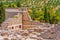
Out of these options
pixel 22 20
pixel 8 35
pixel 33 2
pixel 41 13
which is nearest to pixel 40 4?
pixel 33 2

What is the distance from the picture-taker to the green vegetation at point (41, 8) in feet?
40.7

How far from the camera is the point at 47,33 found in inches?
191

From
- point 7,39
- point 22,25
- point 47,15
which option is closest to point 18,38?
point 7,39

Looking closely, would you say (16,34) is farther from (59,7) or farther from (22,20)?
(59,7)

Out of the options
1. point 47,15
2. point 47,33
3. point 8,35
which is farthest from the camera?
point 47,15

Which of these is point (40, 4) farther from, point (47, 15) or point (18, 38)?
point (18, 38)

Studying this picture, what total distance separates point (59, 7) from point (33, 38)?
36.0 ft

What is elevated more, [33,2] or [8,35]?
[8,35]

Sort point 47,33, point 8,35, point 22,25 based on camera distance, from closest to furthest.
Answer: point 47,33, point 8,35, point 22,25

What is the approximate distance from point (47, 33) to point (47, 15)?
25.5 ft

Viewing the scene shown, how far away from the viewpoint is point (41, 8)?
14.6 metres

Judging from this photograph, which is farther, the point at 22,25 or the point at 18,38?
the point at 22,25

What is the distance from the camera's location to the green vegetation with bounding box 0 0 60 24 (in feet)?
40.7

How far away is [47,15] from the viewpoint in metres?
12.6
